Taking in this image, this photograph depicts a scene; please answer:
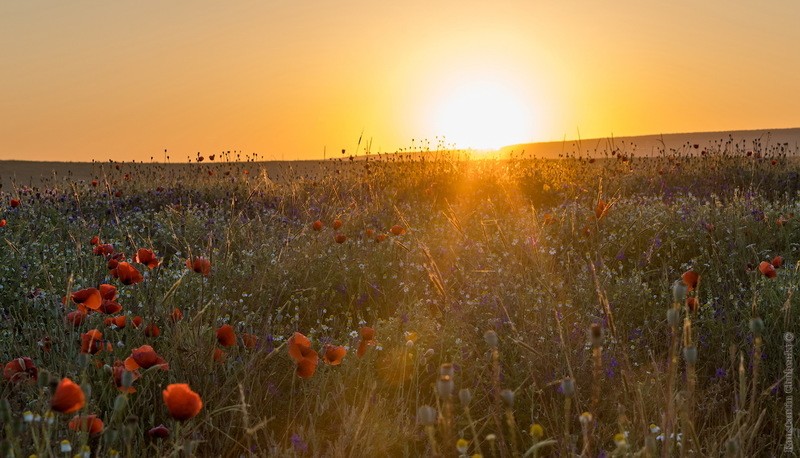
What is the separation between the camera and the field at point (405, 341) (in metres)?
2.25

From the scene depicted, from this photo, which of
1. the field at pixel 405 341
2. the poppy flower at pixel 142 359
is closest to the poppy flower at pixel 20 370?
the field at pixel 405 341

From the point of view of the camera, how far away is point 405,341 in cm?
341

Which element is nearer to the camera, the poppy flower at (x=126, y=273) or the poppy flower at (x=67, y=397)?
the poppy flower at (x=67, y=397)

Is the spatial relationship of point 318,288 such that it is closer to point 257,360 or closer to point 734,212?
point 257,360

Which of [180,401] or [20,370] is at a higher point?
[180,401]

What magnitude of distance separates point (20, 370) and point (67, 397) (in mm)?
1066

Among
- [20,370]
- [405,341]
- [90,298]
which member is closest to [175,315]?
[90,298]

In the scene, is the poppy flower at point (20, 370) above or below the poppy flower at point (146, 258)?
below

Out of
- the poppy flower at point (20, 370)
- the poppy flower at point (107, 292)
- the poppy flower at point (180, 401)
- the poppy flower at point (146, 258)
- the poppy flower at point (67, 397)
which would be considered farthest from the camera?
the poppy flower at point (146, 258)

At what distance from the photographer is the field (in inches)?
88.6

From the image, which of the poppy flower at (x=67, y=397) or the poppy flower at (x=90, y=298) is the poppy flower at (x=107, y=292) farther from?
the poppy flower at (x=67, y=397)

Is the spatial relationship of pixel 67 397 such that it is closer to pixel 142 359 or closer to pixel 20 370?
pixel 142 359

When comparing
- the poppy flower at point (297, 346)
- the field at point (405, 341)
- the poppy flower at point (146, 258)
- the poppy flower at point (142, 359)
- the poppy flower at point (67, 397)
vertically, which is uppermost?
the poppy flower at point (146, 258)

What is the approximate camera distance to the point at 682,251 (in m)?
5.49
